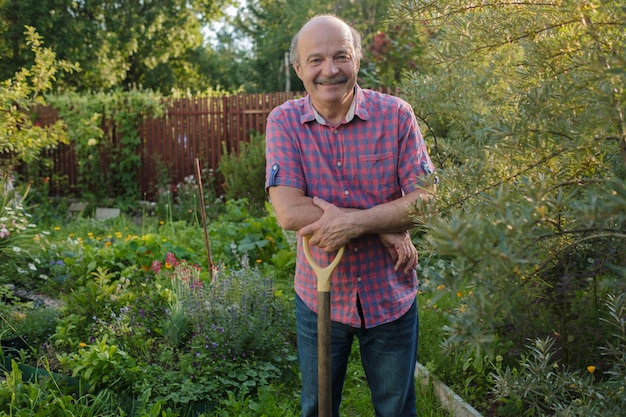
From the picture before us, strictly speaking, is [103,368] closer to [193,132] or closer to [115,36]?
[193,132]

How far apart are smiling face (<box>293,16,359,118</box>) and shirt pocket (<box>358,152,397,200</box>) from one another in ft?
0.68

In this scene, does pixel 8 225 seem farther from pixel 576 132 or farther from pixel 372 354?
pixel 576 132

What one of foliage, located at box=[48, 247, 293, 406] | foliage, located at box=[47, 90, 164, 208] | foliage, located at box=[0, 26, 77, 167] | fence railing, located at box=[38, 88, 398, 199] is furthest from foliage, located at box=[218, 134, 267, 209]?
foliage, located at box=[48, 247, 293, 406]

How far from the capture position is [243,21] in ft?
90.3

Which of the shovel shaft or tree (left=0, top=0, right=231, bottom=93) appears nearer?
the shovel shaft

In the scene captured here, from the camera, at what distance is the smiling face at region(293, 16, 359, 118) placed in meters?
2.17

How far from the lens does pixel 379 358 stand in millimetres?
2311

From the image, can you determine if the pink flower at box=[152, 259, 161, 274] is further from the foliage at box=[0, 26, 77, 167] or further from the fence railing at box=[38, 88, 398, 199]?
the fence railing at box=[38, 88, 398, 199]

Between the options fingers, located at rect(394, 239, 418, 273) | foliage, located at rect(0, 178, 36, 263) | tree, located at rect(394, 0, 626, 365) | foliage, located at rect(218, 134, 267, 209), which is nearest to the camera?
tree, located at rect(394, 0, 626, 365)

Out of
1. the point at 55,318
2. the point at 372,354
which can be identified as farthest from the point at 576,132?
the point at 55,318

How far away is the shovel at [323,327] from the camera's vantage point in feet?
6.93

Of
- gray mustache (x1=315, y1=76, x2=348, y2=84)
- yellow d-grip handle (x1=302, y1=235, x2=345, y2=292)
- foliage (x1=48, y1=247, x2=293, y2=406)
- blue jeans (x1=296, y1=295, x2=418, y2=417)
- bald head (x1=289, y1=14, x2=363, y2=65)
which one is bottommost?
foliage (x1=48, y1=247, x2=293, y2=406)

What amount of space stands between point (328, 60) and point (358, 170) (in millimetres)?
379

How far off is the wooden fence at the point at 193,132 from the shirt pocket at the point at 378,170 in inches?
310
